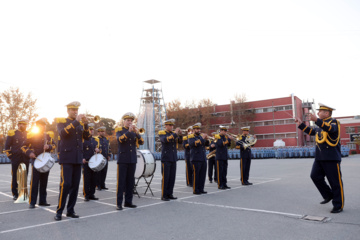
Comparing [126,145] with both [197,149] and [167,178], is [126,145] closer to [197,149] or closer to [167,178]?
[167,178]

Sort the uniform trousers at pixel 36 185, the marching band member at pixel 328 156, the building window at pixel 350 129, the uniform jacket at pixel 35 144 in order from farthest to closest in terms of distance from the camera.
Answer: the building window at pixel 350 129, the uniform jacket at pixel 35 144, the uniform trousers at pixel 36 185, the marching band member at pixel 328 156

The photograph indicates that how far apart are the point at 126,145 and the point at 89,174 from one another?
91.9 inches

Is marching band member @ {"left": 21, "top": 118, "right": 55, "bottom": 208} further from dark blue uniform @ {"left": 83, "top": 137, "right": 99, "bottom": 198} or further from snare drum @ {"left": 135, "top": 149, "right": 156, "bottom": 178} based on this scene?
snare drum @ {"left": 135, "top": 149, "right": 156, "bottom": 178}

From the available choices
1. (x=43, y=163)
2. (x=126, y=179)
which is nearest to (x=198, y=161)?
(x=126, y=179)

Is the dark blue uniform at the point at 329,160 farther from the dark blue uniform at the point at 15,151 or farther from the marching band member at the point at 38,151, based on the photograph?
the dark blue uniform at the point at 15,151

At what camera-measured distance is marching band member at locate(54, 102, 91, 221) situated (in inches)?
232

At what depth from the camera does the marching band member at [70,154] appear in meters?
5.89

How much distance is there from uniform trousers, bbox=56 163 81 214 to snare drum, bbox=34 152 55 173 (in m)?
1.37

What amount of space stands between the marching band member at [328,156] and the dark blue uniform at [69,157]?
15.8 feet

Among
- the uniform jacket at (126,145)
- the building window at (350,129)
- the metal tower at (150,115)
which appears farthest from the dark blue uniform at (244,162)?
the building window at (350,129)

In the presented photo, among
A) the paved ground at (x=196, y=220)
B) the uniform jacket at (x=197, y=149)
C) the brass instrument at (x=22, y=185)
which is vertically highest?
the uniform jacket at (x=197, y=149)

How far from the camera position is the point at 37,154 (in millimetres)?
7668

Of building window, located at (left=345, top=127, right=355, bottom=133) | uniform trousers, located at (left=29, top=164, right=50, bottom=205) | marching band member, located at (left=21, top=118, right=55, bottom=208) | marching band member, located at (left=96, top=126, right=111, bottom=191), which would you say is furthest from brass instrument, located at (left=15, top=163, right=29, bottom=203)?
building window, located at (left=345, top=127, right=355, bottom=133)

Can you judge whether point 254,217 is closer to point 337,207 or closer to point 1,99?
point 337,207
